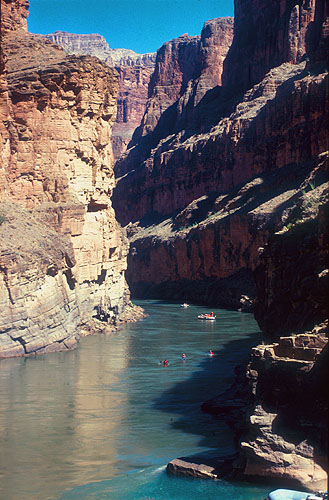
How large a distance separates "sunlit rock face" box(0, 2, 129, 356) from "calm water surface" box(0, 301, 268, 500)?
18.9 ft

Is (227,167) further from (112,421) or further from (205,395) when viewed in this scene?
(112,421)

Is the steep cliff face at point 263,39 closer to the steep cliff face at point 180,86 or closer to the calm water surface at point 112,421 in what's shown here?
the steep cliff face at point 180,86

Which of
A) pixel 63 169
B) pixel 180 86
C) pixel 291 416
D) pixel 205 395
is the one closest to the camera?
pixel 291 416

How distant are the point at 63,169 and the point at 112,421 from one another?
31832 mm

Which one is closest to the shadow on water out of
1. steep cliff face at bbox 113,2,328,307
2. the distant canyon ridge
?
the distant canyon ridge

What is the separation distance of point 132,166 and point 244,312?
3238 inches

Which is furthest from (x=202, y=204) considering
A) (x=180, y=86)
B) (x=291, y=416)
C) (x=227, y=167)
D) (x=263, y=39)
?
(x=291, y=416)

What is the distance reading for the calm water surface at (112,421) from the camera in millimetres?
23312

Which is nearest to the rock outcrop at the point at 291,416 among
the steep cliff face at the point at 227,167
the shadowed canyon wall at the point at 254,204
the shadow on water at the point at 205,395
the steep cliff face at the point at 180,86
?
the shadowed canyon wall at the point at 254,204

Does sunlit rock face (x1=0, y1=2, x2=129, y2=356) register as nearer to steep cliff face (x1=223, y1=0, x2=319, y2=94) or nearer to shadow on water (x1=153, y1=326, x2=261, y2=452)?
shadow on water (x1=153, y1=326, x2=261, y2=452)

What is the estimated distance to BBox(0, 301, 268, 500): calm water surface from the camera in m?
23.3

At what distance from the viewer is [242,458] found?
22438 millimetres

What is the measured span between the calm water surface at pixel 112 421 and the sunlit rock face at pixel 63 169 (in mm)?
5752

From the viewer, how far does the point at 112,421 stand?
103 ft
